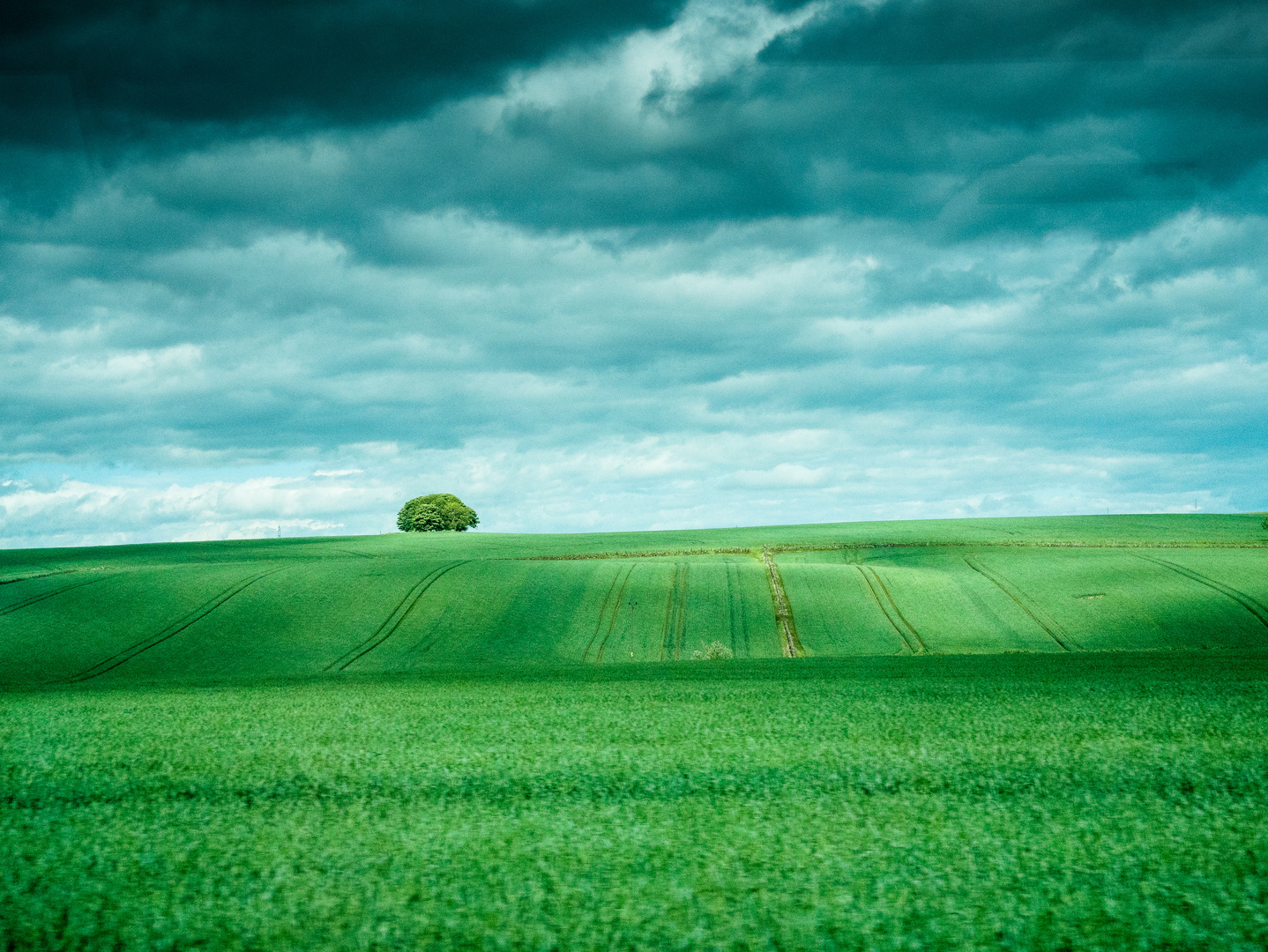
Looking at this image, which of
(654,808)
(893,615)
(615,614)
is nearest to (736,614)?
(615,614)

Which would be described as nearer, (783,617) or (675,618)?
(783,617)

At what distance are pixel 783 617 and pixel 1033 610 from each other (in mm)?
9290

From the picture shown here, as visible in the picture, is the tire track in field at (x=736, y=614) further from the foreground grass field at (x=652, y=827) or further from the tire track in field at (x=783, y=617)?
the foreground grass field at (x=652, y=827)

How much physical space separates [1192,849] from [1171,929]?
2.95 ft

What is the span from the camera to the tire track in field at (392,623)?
84.2 feet

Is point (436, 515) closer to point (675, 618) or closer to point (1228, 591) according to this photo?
point (675, 618)

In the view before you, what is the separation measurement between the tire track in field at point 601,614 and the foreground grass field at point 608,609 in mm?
101

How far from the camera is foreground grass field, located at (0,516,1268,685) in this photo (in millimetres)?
26250

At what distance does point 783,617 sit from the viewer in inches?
1208

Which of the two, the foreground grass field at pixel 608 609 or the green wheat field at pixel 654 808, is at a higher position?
the green wheat field at pixel 654 808

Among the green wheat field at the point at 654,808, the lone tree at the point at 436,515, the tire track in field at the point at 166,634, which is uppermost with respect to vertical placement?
the lone tree at the point at 436,515

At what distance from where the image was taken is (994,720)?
22.1 ft

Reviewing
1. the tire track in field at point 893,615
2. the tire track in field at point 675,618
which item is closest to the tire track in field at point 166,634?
the tire track in field at point 675,618

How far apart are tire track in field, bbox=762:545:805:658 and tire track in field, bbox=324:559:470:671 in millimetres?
13479
